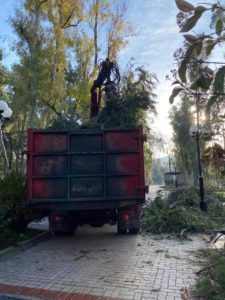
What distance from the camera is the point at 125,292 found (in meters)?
4.45

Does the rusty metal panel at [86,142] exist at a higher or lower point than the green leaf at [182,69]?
higher

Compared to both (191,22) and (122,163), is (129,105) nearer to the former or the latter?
(122,163)

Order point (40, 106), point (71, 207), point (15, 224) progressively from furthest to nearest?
point (40, 106)
point (15, 224)
point (71, 207)

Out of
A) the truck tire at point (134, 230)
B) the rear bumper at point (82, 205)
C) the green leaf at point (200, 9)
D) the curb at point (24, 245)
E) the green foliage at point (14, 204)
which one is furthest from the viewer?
the truck tire at point (134, 230)

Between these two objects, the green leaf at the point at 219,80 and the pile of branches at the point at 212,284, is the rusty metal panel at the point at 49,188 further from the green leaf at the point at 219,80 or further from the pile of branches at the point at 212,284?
the green leaf at the point at 219,80

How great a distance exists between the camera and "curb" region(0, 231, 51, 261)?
6548mm

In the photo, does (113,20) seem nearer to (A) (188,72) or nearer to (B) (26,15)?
(B) (26,15)

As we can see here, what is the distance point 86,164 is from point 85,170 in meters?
0.13

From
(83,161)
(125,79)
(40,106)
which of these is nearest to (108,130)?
(83,161)

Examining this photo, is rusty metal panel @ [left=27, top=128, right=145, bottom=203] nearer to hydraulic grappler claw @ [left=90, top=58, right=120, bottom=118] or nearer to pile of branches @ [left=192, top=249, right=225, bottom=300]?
pile of branches @ [left=192, top=249, right=225, bottom=300]

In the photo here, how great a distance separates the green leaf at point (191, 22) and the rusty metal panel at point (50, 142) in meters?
6.00

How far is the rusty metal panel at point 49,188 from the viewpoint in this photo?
23.2ft

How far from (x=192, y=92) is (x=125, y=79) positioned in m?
12.8

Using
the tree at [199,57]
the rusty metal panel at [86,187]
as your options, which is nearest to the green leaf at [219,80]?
the tree at [199,57]
